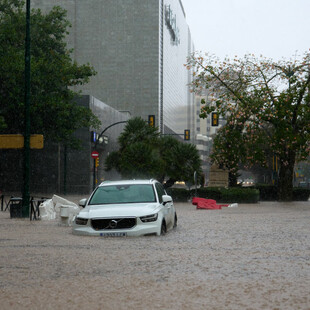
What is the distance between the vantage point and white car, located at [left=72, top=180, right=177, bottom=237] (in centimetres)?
1292

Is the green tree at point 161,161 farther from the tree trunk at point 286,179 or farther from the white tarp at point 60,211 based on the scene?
the white tarp at point 60,211

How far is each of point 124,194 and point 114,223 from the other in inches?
66.7

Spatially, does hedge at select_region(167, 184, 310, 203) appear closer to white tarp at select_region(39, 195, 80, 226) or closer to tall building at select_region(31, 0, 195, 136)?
white tarp at select_region(39, 195, 80, 226)

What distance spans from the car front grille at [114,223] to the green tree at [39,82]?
85.7 feet

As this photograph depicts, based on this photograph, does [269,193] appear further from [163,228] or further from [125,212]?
[125,212]

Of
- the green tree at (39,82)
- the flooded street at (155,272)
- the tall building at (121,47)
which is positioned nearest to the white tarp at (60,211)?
the flooded street at (155,272)

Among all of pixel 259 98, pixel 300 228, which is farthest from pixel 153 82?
pixel 300 228

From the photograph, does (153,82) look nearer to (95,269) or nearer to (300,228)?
(300,228)

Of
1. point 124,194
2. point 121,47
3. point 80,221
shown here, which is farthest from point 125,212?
point 121,47

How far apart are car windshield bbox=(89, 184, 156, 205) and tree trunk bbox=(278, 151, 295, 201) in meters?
26.0

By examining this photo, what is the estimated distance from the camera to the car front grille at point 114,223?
42.4 feet

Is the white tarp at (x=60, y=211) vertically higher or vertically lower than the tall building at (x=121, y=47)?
lower

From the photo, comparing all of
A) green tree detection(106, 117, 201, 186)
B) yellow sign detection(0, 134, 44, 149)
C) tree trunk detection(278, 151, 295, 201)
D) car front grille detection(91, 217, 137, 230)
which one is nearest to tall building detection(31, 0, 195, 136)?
green tree detection(106, 117, 201, 186)

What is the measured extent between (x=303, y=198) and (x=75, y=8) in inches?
2738
